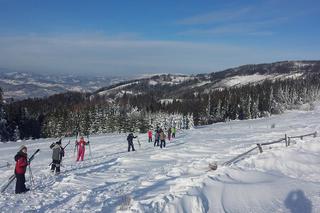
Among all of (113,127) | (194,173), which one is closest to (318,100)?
(113,127)

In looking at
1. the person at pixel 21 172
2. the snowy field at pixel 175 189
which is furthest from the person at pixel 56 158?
the person at pixel 21 172

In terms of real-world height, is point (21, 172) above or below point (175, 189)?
above

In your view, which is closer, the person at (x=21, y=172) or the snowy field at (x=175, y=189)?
the snowy field at (x=175, y=189)

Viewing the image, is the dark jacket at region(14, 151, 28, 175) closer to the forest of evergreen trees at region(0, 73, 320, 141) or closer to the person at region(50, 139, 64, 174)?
the person at region(50, 139, 64, 174)

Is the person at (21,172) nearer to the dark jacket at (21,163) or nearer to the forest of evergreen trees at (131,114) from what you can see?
the dark jacket at (21,163)

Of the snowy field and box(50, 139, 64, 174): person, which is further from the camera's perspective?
box(50, 139, 64, 174): person

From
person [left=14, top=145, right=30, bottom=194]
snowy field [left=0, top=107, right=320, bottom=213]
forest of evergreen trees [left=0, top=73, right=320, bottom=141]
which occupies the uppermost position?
forest of evergreen trees [left=0, top=73, right=320, bottom=141]

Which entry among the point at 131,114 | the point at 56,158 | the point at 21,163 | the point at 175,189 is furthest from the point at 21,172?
the point at 131,114

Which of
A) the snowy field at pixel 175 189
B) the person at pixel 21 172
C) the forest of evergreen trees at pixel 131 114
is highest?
the forest of evergreen trees at pixel 131 114

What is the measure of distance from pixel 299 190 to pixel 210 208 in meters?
4.13

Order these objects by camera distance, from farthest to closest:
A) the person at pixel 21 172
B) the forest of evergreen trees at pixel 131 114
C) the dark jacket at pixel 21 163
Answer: the forest of evergreen trees at pixel 131 114
the dark jacket at pixel 21 163
the person at pixel 21 172

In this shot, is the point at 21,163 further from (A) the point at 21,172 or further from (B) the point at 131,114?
(B) the point at 131,114

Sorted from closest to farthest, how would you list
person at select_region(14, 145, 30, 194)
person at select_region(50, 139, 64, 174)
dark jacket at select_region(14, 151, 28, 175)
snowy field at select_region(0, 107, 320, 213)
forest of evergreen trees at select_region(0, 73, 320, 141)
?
snowy field at select_region(0, 107, 320, 213)
person at select_region(14, 145, 30, 194)
dark jacket at select_region(14, 151, 28, 175)
person at select_region(50, 139, 64, 174)
forest of evergreen trees at select_region(0, 73, 320, 141)

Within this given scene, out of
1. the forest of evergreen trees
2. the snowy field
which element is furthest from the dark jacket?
the forest of evergreen trees
